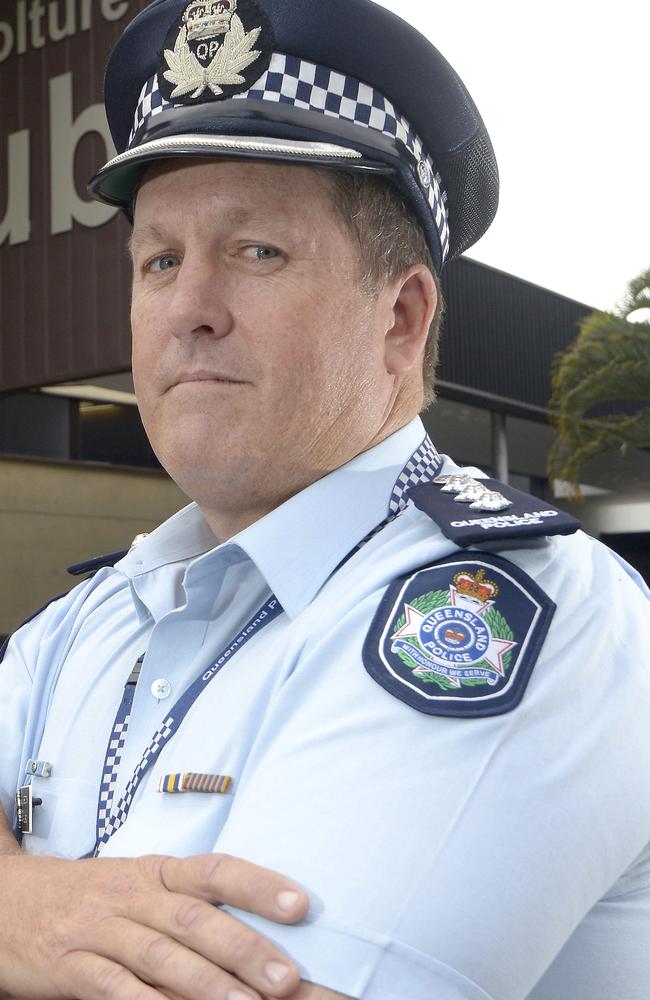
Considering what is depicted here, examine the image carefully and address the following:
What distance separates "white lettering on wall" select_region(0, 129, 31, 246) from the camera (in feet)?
A: 23.9

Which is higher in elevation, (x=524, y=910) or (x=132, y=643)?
(x=132, y=643)

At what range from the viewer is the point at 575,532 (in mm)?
1164

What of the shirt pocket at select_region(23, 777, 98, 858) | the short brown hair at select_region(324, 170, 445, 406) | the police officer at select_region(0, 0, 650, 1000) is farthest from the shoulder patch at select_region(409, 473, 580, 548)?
the shirt pocket at select_region(23, 777, 98, 858)

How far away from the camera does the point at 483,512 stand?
1.18 meters

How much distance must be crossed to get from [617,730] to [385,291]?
0.61m

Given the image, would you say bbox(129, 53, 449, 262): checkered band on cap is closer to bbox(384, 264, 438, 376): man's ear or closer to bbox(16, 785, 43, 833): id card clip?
bbox(384, 264, 438, 376): man's ear

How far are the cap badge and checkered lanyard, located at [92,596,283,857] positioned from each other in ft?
2.01

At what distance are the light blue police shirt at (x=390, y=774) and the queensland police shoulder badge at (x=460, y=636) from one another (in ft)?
0.05

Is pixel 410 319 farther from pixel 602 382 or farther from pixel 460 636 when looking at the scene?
pixel 602 382

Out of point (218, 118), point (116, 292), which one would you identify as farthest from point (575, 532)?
point (116, 292)

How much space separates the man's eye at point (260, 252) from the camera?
1275 millimetres

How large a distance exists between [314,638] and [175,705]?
0.21m

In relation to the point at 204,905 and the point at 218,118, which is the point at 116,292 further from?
the point at 204,905

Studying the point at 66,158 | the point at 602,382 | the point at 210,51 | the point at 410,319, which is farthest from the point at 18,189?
the point at 410,319
